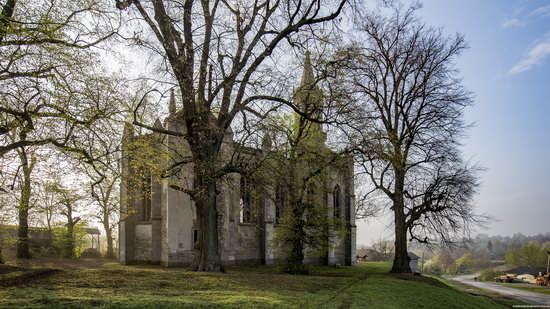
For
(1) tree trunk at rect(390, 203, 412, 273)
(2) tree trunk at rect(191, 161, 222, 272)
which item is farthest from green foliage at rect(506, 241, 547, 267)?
(2) tree trunk at rect(191, 161, 222, 272)

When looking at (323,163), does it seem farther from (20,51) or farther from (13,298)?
(13,298)

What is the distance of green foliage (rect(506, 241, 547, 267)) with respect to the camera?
298 ft

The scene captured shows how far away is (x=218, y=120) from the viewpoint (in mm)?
19828

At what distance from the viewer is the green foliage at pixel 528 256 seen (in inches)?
3570

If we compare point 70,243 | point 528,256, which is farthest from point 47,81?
point 528,256

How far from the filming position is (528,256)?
302 ft

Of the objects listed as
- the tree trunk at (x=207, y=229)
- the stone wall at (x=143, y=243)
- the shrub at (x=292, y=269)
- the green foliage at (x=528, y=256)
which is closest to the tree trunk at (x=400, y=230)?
the shrub at (x=292, y=269)

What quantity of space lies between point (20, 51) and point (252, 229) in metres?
24.3

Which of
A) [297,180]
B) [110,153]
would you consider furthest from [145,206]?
[110,153]

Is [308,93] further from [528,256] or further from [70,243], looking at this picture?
[528,256]

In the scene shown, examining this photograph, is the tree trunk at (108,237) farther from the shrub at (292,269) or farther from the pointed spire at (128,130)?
the pointed spire at (128,130)

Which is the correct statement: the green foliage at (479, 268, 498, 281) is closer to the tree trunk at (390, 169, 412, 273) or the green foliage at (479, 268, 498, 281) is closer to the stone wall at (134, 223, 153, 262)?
the tree trunk at (390, 169, 412, 273)

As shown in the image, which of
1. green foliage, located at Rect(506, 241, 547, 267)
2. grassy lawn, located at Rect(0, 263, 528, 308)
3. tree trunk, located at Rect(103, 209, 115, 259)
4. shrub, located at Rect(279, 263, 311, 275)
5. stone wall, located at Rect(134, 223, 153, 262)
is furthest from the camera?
green foliage, located at Rect(506, 241, 547, 267)

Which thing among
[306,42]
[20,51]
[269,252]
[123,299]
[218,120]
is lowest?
[269,252]
